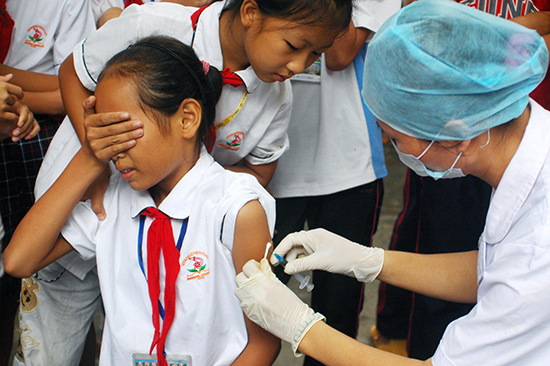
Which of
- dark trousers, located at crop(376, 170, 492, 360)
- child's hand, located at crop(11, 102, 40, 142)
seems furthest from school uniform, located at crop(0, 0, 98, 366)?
dark trousers, located at crop(376, 170, 492, 360)

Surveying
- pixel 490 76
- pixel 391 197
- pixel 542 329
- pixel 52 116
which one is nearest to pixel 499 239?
pixel 542 329

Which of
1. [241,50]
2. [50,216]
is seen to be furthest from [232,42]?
[50,216]

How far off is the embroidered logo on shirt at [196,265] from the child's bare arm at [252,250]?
3.0 inches

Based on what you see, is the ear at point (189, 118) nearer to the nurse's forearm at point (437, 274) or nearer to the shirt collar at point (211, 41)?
the shirt collar at point (211, 41)

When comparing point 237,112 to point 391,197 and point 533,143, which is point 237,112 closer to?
point 533,143

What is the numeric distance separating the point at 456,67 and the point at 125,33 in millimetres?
818

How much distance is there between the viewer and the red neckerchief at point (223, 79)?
1.28 metres

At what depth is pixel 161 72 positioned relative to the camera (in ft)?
3.63

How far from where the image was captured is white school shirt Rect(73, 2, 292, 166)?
1241 millimetres

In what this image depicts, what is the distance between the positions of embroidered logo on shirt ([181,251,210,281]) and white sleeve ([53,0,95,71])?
957 mm

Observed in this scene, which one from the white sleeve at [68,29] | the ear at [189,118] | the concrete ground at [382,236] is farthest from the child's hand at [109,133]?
the concrete ground at [382,236]

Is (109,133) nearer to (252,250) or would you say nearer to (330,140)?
(252,250)

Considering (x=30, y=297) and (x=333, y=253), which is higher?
(x=333, y=253)

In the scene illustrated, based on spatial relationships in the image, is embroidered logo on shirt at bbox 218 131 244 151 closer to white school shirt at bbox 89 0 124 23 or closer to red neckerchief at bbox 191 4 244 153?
red neckerchief at bbox 191 4 244 153
